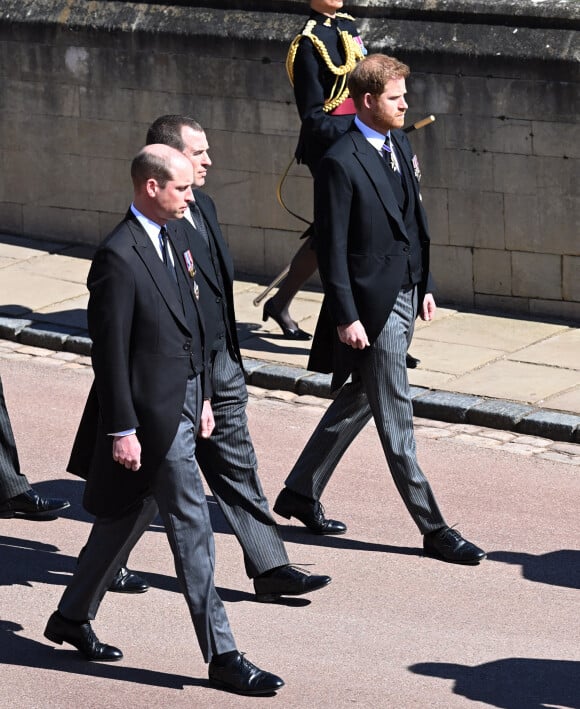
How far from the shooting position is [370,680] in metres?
5.75

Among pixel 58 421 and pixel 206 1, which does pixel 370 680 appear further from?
pixel 206 1

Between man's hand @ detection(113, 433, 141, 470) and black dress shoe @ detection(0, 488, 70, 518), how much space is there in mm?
1977

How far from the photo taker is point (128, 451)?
5.62 m

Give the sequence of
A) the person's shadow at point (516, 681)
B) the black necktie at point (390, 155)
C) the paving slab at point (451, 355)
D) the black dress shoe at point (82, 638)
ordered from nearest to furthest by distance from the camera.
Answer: the person's shadow at point (516, 681) → the black dress shoe at point (82, 638) → the black necktie at point (390, 155) → the paving slab at point (451, 355)

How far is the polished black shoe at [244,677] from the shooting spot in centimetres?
563

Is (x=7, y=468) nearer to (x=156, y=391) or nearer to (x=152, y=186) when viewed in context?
(x=156, y=391)

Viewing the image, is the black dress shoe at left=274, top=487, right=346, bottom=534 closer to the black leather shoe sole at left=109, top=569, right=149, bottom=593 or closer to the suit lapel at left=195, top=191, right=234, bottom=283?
the black leather shoe sole at left=109, top=569, right=149, bottom=593

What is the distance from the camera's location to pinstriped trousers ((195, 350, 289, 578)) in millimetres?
6449

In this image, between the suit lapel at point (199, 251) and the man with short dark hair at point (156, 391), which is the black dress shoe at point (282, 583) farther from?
the suit lapel at point (199, 251)

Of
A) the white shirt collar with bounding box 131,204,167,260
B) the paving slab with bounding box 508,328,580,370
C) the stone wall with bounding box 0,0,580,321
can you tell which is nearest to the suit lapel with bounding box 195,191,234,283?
the white shirt collar with bounding box 131,204,167,260

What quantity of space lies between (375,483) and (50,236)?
5496 millimetres

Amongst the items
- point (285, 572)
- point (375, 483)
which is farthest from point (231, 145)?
point (285, 572)

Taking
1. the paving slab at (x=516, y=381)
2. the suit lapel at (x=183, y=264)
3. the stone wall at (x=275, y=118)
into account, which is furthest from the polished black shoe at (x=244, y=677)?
the stone wall at (x=275, y=118)

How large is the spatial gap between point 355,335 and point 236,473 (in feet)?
2.58
